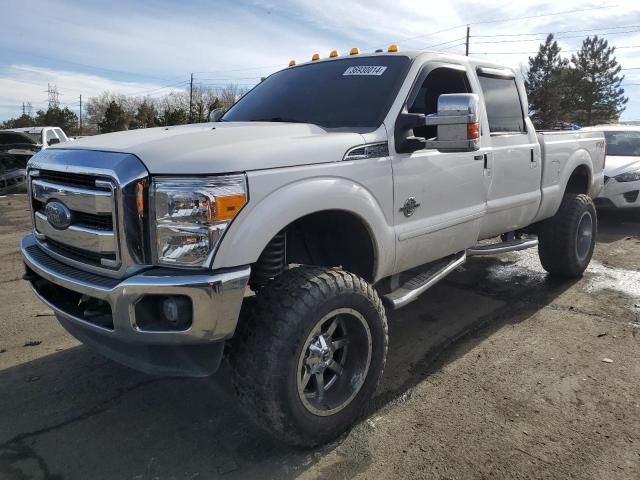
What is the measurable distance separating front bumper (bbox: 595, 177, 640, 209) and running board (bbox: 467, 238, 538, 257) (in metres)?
4.29

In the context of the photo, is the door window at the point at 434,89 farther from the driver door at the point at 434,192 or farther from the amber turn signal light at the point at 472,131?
the amber turn signal light at the point at 472,131

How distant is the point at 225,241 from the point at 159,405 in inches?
Answer: 57.3

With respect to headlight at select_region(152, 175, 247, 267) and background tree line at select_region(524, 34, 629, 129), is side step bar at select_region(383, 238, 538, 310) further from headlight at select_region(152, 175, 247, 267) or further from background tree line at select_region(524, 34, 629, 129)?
background tree line at select_region(524, 34, 629, 129)

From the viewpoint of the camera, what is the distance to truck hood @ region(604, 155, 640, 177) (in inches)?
340

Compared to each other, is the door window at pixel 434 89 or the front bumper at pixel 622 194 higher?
the door window at pixel 434 89

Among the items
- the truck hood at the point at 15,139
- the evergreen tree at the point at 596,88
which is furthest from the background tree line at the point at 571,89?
the truck hood at the point at 15,139

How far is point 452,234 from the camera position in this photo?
380 cm

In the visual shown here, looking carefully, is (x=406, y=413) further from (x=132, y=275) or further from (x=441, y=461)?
(x=132, y=275)

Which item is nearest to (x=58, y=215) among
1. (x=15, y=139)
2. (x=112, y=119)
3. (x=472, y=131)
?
(x=472, y=131)

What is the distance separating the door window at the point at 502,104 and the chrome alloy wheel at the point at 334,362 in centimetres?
Answer: 233

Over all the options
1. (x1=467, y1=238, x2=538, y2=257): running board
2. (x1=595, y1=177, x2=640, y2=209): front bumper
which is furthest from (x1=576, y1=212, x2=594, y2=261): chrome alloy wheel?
(x1=595, y1=177, x2=640, y2=209): front bumper

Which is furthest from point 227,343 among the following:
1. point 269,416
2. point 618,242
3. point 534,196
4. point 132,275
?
point 618,242

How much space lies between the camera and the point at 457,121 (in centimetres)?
284

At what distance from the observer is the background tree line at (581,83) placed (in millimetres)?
43531
